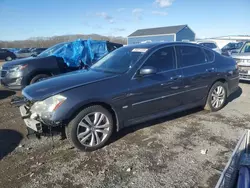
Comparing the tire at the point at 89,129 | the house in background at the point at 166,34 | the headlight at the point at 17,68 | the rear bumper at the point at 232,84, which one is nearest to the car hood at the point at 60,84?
the tire at the point at 89,129

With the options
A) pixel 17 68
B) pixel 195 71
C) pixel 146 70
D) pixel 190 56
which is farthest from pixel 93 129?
pixel 17 68

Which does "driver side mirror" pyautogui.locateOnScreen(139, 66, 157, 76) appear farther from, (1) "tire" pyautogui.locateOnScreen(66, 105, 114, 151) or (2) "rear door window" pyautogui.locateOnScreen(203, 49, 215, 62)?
(2) "rear door window" pyautogui.locateOnScreen(203, 49, 215, 62)

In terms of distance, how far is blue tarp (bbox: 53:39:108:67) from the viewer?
8805mm

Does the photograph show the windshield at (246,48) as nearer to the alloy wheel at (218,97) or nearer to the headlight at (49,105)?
the alloy wheel at (218,97)

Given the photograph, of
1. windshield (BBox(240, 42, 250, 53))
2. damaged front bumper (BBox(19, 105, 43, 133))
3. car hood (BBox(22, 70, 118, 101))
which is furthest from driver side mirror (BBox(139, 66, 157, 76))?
windshield (BBox(240, 42, 250, 53))

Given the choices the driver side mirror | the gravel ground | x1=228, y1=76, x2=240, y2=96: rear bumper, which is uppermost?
the driver side mirror

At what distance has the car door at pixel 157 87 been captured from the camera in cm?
379

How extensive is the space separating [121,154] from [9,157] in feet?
5.75

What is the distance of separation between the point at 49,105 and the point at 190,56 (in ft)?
10.1

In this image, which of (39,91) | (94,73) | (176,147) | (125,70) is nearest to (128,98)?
(125,70)

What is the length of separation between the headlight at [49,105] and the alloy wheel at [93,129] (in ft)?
1.49

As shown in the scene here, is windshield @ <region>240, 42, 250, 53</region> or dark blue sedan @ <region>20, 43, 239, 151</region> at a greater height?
windshield @ <region>240, 42, 250, 53</region>

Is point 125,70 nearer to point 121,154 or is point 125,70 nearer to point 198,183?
point 121,154

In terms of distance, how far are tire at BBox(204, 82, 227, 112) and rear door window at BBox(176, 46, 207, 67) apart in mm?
711
